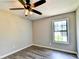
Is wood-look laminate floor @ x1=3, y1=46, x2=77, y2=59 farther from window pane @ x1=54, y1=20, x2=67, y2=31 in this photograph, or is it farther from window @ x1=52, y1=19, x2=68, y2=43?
window pane @ x1=54, y1=20, x2=67, y2=31

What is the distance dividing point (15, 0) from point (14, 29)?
6.96 ft

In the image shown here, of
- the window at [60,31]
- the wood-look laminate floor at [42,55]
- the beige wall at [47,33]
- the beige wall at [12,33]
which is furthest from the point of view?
the window at [60,31]

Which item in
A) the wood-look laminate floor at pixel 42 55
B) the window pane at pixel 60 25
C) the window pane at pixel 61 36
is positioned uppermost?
the window pane at pixel 60 25

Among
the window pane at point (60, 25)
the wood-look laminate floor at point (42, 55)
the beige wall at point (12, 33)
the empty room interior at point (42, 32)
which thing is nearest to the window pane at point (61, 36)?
the empty room interior at point (42, 32)

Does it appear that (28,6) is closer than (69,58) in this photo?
Yes

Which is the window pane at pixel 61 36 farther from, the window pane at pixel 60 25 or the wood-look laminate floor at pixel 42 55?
the wood-look laminate floor at pixel 42 55

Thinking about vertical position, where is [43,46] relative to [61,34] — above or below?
below

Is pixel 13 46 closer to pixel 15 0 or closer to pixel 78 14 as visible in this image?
pixel 15 0

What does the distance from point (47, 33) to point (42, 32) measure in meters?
0.44

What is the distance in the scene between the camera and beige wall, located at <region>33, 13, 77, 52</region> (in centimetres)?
404

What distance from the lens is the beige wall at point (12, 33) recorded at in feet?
12.5

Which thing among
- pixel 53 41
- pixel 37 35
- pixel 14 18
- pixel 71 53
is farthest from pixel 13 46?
pixel 71 53

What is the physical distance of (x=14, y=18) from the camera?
177 inches

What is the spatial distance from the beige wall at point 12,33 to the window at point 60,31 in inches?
77.8
